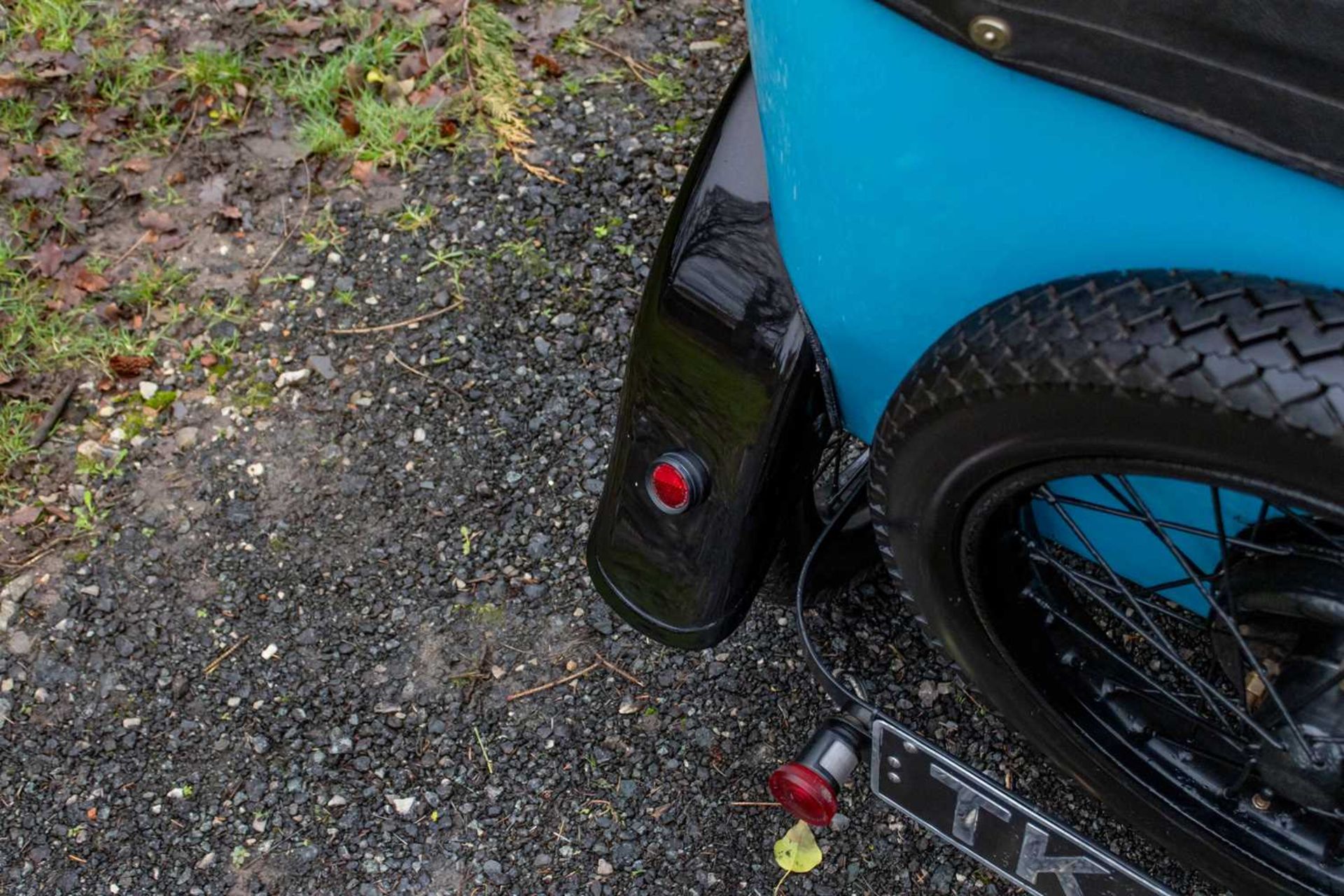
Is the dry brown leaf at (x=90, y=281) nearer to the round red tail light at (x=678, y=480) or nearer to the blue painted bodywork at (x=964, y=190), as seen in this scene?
the round red tail light at (x=678, y=480)

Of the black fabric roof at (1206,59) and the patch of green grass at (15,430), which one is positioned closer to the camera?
the black fabric roof at (1206,59)

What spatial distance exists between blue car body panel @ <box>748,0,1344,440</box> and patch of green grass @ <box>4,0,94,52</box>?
2.79 m

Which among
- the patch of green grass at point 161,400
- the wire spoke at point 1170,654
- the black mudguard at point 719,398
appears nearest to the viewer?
the wire spoke at point 1170,654

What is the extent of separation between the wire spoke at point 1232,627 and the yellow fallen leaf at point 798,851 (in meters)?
0.90

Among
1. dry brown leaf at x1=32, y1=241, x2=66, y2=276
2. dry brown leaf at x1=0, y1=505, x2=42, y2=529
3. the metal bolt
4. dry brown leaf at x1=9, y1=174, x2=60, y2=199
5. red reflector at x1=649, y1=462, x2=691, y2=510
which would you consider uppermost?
the metal bolt

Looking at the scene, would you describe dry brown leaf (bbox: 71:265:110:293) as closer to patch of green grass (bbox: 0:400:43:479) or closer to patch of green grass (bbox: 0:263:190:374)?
patch of green grass (bbox: 0:263:190:374)

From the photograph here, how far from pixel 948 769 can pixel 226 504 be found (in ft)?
5.73

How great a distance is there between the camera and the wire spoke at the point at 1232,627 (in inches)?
62.7

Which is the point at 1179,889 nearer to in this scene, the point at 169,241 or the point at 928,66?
the point at 928,66

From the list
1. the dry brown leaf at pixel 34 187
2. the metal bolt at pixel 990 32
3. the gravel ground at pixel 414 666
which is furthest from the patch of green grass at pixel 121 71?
the metal bolt at pixel 990 32

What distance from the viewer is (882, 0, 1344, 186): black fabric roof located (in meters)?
1.14

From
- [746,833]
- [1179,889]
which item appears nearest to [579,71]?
[746,833]

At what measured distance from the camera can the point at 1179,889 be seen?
7.13 feet

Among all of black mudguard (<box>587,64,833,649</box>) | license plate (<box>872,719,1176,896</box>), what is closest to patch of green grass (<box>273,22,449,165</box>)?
black mudguard (<box>587,64,833,649</box>)
